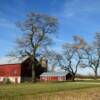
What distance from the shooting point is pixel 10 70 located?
93.6 meters

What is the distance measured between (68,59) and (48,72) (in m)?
8.81

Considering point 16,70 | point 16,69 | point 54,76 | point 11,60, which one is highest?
point 11,60

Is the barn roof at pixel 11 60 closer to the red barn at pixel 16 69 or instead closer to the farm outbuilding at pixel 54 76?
the red barn at pixel 16 69

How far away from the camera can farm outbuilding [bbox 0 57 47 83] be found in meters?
89.8

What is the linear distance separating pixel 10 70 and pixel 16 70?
3423 mm

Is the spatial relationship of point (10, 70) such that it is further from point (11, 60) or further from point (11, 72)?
point (11, 60)

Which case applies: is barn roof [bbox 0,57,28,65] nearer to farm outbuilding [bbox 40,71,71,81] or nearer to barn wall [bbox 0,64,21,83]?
barn wall [bbox 0,64,21,83]

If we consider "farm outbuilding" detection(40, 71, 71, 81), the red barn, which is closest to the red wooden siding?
the red barn

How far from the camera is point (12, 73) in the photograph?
92.9m

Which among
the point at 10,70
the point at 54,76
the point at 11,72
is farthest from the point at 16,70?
the point at 54,76

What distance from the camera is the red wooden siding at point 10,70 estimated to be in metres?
90.6

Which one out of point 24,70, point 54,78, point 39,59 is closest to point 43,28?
point 39,59

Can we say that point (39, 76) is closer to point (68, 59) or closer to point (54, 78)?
point (54, 78)

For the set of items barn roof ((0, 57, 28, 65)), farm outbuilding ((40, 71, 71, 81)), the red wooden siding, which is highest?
barn roof ((0, 57, 28, 65))
